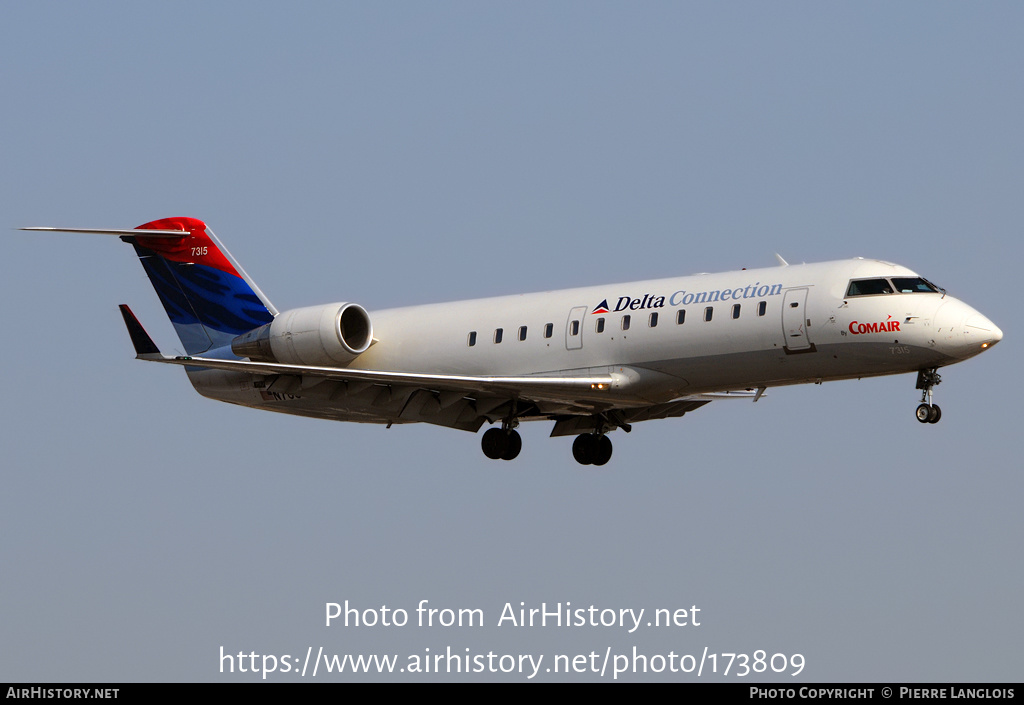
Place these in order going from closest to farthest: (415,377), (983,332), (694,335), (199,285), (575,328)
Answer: (983,332) < (694,335) < (575,328) < (415,377) < (199,285)

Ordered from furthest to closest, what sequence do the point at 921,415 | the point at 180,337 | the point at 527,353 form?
the point at 180,337
the point at 527,353
the point at 921,415

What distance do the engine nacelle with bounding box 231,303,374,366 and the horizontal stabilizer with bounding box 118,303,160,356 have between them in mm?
2384

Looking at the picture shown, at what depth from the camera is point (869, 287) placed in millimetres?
27344

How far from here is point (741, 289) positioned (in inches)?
1110

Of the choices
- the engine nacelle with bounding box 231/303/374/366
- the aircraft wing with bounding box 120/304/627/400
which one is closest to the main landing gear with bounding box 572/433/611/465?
the aircraft wing with bounding box 120/304/627/400

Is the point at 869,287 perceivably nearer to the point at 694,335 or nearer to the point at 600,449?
the point at 694,335

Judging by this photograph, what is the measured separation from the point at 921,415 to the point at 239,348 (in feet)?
43.7

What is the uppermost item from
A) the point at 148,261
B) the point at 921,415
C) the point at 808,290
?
the point at 148,261

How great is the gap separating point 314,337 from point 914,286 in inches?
439

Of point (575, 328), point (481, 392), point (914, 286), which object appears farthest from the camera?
point (481, 392)

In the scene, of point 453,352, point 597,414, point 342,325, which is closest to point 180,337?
point 342,325

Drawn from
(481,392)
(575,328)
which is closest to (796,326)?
(575,328)

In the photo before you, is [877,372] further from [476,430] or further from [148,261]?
[148,261]

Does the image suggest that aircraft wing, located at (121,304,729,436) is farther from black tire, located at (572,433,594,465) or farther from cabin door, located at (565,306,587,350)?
cabin door, located at (565,306,587,350)
